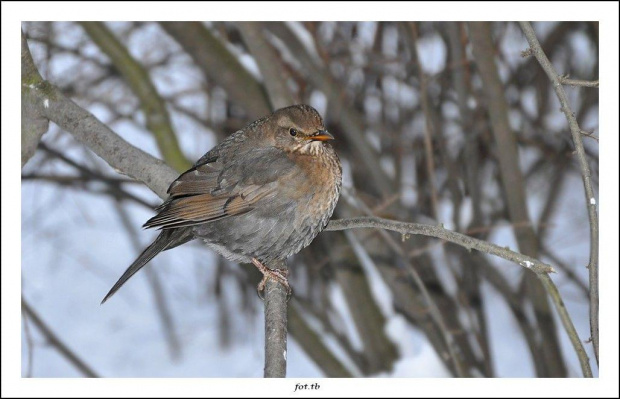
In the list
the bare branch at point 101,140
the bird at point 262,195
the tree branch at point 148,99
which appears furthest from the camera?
the tree branch at point 148,99

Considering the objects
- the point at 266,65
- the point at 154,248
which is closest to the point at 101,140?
the point at 154,248

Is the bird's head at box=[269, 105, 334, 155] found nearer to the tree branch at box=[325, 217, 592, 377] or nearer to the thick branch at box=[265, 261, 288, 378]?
the tree branch at box=[325, 217, 592, 377]

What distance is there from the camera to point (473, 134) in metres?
5.05

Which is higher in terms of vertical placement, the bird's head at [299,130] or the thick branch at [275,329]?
the bird's head at [299,130]

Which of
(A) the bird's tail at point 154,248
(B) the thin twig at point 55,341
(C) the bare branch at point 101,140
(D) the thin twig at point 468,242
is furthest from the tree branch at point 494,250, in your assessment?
(B) the thin twig at point 55,341

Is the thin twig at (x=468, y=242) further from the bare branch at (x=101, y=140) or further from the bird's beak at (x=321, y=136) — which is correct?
the bare branch at (x=101, y=140)

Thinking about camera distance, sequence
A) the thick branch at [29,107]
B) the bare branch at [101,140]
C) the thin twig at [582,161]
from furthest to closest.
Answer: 1. the thick branch at [29,107]
2. the bare branch at [101,140]
3. the thin twig at [582,161]

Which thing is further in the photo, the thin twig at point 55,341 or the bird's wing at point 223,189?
the thin twig at point 55,341

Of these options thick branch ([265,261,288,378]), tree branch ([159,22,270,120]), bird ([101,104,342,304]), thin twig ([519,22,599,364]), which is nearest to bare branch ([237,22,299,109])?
tree branch ([159,22,270,120])

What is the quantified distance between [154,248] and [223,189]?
40 centimetres

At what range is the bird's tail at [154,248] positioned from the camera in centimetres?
321

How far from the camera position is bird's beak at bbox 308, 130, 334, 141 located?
10.5ft

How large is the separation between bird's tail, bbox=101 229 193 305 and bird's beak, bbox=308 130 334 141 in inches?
28.2

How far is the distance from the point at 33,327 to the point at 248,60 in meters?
2.23
